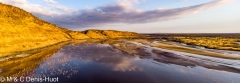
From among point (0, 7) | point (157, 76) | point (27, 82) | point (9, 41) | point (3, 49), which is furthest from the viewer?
point (0, 7)

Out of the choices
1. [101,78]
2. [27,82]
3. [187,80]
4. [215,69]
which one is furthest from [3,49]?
[215,69]

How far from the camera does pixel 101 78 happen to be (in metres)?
13.8

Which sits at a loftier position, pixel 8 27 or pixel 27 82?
pixel 8 27

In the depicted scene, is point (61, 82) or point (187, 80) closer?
point (61, 82)

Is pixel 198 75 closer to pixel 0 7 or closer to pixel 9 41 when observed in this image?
pixel 9 41

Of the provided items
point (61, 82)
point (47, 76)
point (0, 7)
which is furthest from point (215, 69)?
point (0, 7)

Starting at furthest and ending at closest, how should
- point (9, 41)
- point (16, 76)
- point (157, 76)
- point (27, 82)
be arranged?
point (9, 41) < point (157, 76) < point (16, 76) < point (27, 82)

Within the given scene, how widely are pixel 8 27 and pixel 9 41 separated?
27.8 feet

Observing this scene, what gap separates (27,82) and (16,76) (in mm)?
2236

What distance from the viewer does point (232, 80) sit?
1440 cm

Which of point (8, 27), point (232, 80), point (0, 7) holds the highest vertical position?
point (0, 7)

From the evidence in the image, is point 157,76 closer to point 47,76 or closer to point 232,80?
point 232,80

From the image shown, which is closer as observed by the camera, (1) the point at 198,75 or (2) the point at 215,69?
(1) the point at 198,75

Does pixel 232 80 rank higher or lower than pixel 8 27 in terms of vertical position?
lower
